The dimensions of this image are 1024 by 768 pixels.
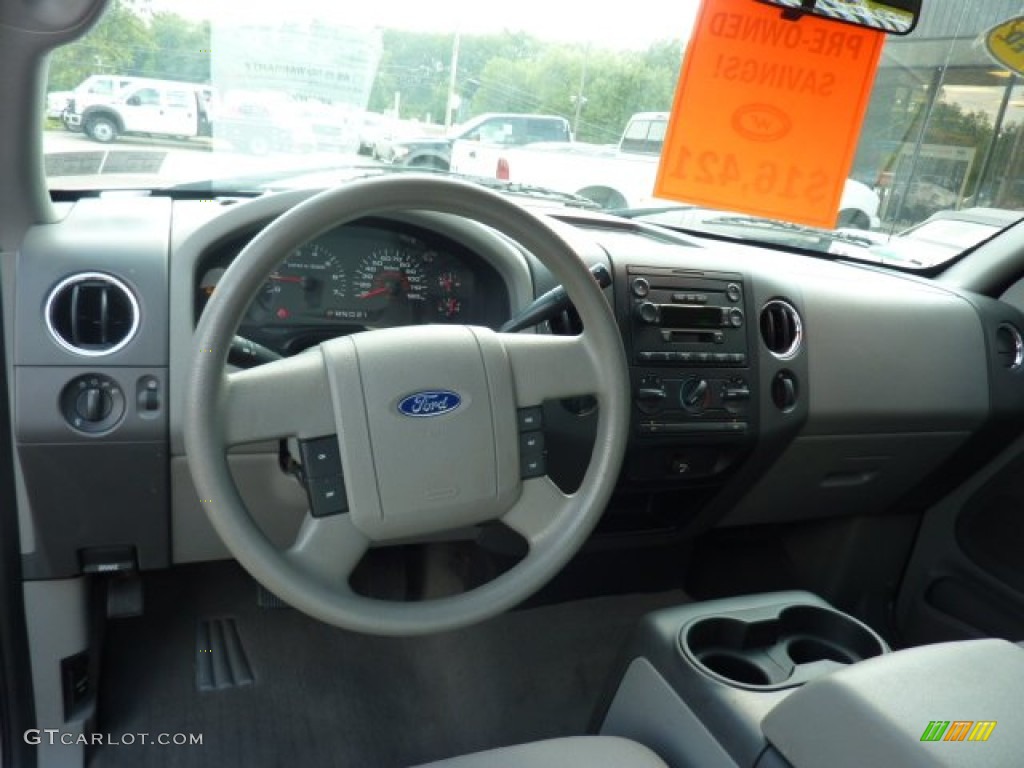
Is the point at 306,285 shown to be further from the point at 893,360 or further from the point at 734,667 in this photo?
the point at 893,360

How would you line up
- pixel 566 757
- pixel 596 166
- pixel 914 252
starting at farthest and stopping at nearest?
pixel 914 252 → pixel 596 166 → pixel 566 757

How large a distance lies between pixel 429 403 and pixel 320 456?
0.54ft

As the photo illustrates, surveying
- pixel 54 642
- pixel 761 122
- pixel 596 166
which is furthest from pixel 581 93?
pixel 54 642

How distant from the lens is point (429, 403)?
1.20 meters

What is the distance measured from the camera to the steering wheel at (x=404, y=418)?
108cm

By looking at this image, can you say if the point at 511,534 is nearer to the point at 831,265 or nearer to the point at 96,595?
the point at 96,595

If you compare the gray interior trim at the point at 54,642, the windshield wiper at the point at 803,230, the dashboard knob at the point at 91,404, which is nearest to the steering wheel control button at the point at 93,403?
the dashboard knob at the point at 91,404

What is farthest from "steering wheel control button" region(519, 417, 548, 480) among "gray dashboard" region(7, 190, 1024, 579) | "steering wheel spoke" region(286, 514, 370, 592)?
"gray dashboard" region(7, 190, 1024, 579)

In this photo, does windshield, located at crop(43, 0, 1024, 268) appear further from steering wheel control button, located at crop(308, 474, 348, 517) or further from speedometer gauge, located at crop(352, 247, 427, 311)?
steering wheel control button, located at crop(308, 474, 348, 517)

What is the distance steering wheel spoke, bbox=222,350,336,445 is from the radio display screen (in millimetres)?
873

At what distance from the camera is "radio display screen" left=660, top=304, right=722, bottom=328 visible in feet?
5.90

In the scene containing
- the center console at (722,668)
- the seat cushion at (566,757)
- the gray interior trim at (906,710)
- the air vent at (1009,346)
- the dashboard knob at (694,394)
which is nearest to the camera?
the gray interior trim at (906,710)

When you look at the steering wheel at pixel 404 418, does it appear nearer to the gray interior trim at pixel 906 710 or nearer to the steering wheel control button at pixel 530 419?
the steering wheel control button at pixel 530 419

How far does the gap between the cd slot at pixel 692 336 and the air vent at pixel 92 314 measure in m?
1.03
